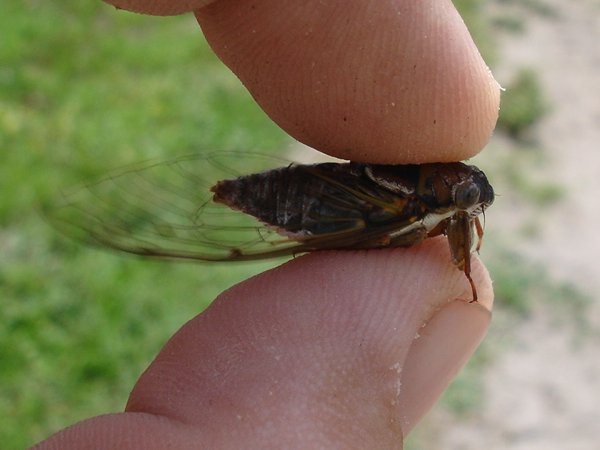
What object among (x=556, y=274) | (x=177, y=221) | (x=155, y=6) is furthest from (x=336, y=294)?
(x=556, y=274)

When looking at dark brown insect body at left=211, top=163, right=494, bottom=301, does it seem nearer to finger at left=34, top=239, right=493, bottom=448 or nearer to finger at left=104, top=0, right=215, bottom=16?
finger at left=34, top=239, right=493, bottom=448

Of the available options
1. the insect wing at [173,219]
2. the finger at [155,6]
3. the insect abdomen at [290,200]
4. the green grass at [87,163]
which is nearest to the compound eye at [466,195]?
the insect abdomen at [290,200]

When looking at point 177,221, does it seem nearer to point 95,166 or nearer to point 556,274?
point 95,166

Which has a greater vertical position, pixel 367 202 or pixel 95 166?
pixel 367 202

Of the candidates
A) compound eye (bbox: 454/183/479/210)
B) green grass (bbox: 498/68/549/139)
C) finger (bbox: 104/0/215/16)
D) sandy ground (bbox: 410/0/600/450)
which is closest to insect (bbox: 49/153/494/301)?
compound eye (bbox: 454/183/479/210)

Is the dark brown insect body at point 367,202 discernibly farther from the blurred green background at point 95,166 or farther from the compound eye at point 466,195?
the blurred green background at point 95,166

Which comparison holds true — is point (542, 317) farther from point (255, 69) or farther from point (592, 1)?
point (592, 1)
